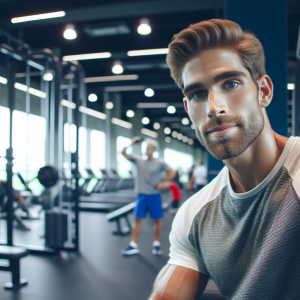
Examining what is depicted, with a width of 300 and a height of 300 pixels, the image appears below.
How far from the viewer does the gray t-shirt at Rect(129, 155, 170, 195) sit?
11.9 feet

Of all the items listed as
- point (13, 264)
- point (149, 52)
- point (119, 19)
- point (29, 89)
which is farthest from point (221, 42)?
point (29, 89)

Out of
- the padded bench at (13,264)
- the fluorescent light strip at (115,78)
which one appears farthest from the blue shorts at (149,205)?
the fluorescent light strip at (115,78)

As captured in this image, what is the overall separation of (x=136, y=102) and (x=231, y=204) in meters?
11.6

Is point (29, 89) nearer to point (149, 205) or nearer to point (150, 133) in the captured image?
point (149, 205)

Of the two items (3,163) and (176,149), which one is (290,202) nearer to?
(3,163)

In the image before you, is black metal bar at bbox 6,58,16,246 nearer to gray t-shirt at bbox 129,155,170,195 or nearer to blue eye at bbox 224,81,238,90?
gray t-shirt at bbox 129,155,170,195

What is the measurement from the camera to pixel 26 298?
242 cm

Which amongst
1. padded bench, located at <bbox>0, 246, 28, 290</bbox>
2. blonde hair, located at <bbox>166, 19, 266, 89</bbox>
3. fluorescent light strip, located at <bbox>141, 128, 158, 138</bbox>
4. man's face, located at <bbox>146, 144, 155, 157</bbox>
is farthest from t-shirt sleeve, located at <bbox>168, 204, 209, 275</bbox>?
fluorescent light strip, located at <bbox>141, 128, 158, 138</bbox>

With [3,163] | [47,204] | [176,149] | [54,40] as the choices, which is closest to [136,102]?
[54,40]

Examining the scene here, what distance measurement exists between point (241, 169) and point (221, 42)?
0.37m

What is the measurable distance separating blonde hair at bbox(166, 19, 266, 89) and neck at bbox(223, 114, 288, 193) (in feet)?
0.59

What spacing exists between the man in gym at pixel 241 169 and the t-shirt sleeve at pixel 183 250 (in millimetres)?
37

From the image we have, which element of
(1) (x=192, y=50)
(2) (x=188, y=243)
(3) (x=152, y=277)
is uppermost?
(1) (x=192, y=50)

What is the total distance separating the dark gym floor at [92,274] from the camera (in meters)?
2.49
